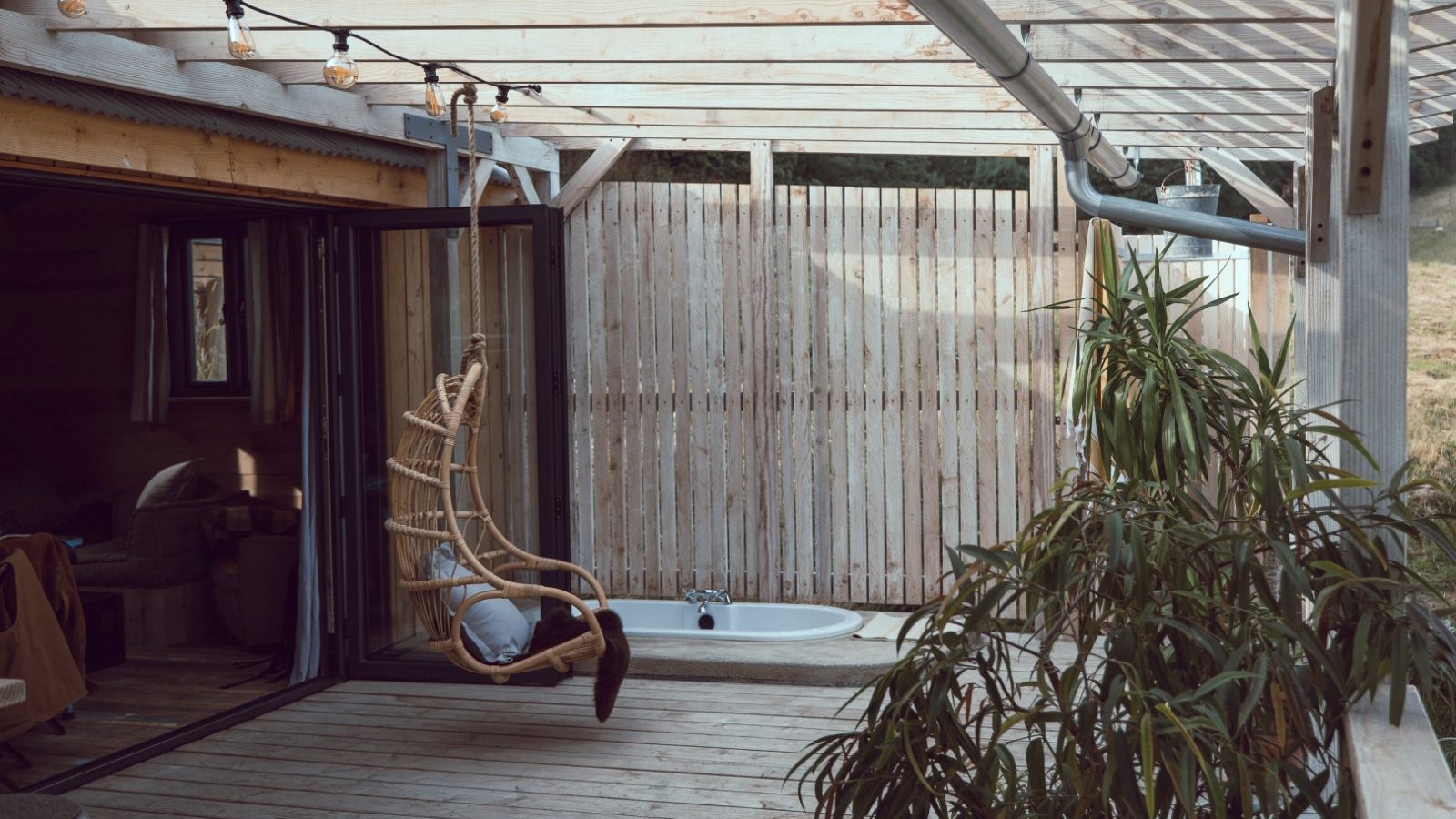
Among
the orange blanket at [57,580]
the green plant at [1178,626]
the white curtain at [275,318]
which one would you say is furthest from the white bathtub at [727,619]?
the green plant at [1178,626]

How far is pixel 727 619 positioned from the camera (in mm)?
6738

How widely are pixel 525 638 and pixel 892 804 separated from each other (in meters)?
3.44

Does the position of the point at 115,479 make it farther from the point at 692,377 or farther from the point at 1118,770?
the point at 1118,770

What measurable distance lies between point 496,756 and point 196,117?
259cm

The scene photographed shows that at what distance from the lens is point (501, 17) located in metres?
3.95

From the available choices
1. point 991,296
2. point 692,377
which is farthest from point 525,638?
point 991,296

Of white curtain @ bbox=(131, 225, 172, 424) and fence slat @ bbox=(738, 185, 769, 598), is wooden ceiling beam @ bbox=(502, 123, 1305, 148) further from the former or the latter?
white curtain @ bbox=(131, 225, 172, 424)

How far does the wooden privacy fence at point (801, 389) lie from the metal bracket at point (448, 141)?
32.3 inches

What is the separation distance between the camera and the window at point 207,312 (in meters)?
7.36

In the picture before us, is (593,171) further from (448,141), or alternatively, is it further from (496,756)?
(496,756)

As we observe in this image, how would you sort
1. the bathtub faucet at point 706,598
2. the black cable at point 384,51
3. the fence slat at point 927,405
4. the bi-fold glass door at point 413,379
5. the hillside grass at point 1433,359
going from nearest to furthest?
the black cable at point 384,51, the bi-fold glass door at point 413,379, the bathtub faucet at point 706,598, the fence slat at point 927,405, the hillside grass at point 1433,359

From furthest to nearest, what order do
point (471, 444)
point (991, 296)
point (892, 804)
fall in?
point (991, 296), point (471, 444), point (892, 804)

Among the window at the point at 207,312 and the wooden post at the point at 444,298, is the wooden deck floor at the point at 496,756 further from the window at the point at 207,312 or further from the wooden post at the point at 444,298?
the window at the point at 207,312

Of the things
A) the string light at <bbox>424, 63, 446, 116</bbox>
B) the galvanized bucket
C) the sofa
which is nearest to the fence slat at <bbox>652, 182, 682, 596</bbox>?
the string light at <bbox>424, 63, 446, 116</bbox>
